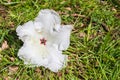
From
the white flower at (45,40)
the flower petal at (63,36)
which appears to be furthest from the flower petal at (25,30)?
the flower petal at (63,36)

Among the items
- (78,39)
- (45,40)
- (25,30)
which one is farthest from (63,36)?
(78,39)

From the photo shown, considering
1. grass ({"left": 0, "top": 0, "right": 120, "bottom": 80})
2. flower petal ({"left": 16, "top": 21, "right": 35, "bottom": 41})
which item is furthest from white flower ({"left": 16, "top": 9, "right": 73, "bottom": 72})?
grass ({"left": 0, "top": 0, "right": 120, "bottom": 80})

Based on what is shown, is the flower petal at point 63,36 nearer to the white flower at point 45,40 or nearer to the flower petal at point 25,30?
the white flower at point 45,40

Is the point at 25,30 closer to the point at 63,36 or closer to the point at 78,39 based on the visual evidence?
the point at 63,36

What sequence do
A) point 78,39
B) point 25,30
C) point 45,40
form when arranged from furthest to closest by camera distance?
point 78,39
point 45,40
point 25,30

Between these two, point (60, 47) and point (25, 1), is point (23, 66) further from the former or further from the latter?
point (25, 1)
